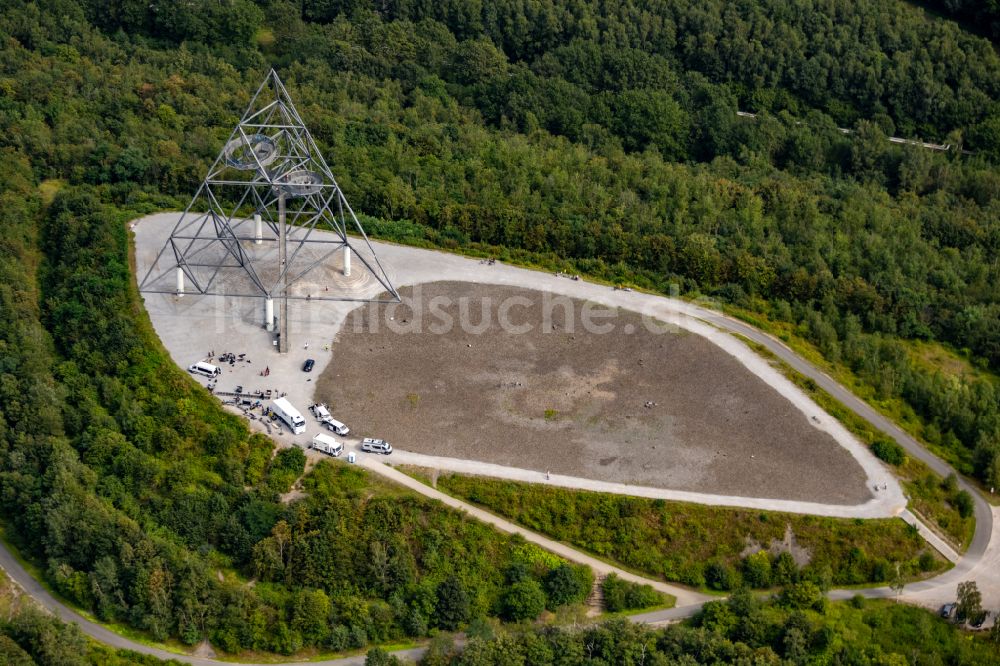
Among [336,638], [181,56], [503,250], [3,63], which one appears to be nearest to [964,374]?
A: [503,250]

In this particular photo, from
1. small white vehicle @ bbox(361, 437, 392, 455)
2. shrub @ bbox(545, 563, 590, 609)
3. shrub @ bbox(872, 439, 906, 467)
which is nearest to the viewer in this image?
shrub @ bbox(545, 563, 590, 609)

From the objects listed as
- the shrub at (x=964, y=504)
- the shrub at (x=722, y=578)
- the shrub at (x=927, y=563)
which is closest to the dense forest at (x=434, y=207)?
the shrub at (x=964, y=504)

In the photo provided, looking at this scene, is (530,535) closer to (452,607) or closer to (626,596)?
(626,596)

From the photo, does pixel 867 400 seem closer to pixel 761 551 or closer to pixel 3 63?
pixel 761 551

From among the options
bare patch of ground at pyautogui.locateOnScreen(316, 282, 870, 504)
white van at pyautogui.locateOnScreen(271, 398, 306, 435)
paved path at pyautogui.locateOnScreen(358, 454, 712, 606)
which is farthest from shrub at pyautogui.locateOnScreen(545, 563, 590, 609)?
white van at pyautogui.locateOnScreen(271, 398, 306, 435)

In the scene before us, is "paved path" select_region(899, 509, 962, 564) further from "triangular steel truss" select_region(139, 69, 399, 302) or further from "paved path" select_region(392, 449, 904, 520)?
"triangular steel truss" select_region(139, 69, 399, 302)

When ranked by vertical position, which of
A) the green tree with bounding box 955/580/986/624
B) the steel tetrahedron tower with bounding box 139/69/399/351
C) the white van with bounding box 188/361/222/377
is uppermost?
the steel tetrahedron tower with bounding box 139/69/399/351
